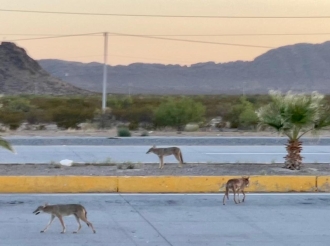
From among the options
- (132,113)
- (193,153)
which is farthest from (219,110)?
(193,153)

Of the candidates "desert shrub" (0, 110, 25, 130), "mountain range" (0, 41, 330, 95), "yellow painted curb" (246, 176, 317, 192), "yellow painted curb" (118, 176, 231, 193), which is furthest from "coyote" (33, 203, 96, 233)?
"mountain range" (0, 41, 330, 95)

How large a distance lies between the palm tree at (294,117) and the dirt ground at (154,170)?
0.54 m

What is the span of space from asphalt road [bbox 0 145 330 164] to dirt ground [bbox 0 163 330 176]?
1.97 metres

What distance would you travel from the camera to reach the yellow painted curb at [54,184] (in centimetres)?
1394

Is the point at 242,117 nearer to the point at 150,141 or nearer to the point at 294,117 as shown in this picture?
the point at 150,141

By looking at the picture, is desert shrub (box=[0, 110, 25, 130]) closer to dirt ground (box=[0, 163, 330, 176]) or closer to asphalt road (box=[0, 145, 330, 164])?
asphalt road (box=[0, 145, 330, 164])

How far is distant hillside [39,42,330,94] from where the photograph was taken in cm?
12362

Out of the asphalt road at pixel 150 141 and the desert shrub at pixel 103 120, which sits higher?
the desert shrub at pixel 103 120

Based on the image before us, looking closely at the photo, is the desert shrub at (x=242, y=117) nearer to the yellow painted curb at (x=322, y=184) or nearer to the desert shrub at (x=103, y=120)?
the desert shrub at (x=103, y=120)

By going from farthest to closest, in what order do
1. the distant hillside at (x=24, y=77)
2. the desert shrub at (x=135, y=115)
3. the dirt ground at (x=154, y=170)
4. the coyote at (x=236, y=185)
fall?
the distant hillside at (x=24, y=77), the desert shrub at (x=135, y=115), the dirt ground at (x=154, y=170), the coyote at (x=236, y=185)

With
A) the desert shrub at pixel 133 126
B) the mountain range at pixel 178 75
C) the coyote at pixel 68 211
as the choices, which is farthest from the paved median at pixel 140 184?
the mountain range at pixel 178 75

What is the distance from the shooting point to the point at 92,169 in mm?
16656

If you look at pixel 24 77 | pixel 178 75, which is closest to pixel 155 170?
pixel 24 77

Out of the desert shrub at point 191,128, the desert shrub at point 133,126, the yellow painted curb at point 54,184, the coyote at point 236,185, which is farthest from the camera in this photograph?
the desert shrub at point 133,126
